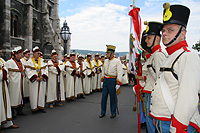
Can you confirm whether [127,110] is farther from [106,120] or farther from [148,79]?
[148,79]

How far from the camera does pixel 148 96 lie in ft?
10.5

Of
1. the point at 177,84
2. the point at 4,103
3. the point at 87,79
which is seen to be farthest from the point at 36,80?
the point at 177,84

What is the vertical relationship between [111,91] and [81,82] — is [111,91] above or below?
above

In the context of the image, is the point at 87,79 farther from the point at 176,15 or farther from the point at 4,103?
the point at 176,15

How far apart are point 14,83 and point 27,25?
49.2 ft

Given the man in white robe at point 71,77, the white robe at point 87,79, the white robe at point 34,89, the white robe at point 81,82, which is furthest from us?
the white robe at point 87,79

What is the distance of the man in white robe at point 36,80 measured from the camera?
574cm

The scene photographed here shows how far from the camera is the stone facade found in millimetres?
14133

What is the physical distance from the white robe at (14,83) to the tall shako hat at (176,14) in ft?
16.6

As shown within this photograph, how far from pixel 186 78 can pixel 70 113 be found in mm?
5182

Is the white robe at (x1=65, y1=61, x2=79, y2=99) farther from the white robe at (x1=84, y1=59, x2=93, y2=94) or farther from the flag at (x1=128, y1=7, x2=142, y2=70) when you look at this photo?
the flag at (x1=128, y1=7, x2=142, y2=70)

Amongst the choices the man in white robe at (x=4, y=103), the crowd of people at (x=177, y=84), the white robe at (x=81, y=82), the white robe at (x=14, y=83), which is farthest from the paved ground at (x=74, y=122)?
the crowd of people at (x=177, y=84)

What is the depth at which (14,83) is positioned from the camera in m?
5.32

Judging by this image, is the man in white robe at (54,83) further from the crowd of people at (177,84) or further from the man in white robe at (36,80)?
the crowd of people at (177,84)
